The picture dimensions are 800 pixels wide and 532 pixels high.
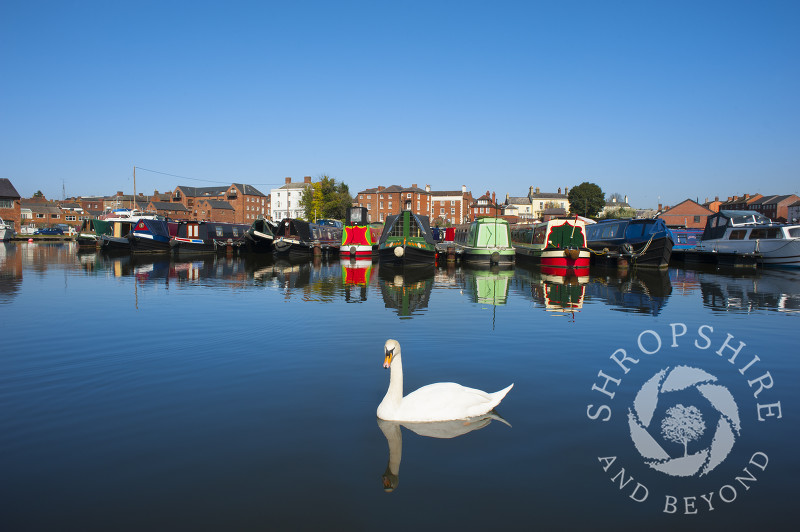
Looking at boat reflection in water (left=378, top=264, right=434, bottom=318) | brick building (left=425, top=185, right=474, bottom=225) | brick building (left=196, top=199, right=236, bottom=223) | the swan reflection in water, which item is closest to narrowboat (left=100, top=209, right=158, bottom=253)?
boat reflection in water (left=378, top=264, right=434, bottom=318)

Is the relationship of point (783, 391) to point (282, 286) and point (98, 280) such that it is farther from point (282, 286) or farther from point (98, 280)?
point (98, 280)

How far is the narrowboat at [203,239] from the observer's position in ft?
148

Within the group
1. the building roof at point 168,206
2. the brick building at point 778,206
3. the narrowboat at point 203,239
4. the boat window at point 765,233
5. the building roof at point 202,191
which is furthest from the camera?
the building roof at point 202,191

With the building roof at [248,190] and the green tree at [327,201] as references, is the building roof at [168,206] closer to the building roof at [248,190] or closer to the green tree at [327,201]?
the building roof at [248,190]

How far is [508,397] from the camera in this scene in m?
7.41

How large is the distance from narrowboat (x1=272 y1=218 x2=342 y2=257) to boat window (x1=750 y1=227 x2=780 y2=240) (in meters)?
30.1

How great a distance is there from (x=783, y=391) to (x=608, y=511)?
5060 millimetres

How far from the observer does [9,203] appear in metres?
75.2

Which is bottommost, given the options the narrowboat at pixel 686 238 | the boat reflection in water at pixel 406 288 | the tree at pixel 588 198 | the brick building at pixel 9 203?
the boat reflection in water at pixel 406 288

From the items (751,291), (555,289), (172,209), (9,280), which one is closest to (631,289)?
(555,289)

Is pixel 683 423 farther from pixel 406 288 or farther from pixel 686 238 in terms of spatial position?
pixel 686 238

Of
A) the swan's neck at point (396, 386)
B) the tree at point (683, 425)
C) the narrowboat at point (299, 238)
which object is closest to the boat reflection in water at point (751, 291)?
the tree at point (683, 425)

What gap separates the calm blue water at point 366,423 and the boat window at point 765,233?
22573mm

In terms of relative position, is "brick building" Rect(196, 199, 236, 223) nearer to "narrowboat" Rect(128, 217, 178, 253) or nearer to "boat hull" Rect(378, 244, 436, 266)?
"narrowboat" Rect(128, 217, 178, 253)
